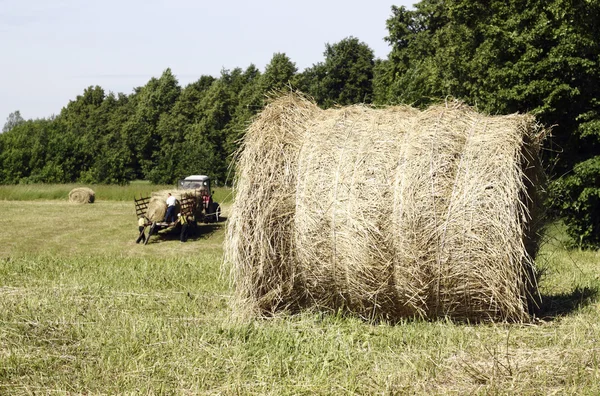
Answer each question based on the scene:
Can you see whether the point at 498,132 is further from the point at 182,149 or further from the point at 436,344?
the point at 182,149

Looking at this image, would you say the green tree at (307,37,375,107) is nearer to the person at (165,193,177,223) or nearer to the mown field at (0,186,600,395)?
the person at (165,193,177,223)

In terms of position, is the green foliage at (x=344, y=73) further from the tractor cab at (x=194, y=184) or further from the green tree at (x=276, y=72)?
the tractor cab at (x=194, y=184)

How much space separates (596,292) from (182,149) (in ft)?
180

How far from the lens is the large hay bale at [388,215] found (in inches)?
310

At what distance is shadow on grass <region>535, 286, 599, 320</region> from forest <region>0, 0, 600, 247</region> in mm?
1470

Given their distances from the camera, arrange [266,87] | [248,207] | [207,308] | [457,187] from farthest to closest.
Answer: [266,87], [207,308], [248,207], [457,187]

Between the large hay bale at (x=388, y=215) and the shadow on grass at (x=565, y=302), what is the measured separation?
37 cm

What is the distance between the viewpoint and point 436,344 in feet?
23.7

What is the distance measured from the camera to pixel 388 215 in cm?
800

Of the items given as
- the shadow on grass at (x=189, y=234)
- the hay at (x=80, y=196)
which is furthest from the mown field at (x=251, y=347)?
the hay at (x=80, y=196)

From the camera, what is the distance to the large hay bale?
7.87 metres

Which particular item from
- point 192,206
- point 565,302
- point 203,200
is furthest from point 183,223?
point 565,302

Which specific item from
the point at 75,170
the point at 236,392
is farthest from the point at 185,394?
the point at 75,170

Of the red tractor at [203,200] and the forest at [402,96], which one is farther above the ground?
the forest at [402,96]
